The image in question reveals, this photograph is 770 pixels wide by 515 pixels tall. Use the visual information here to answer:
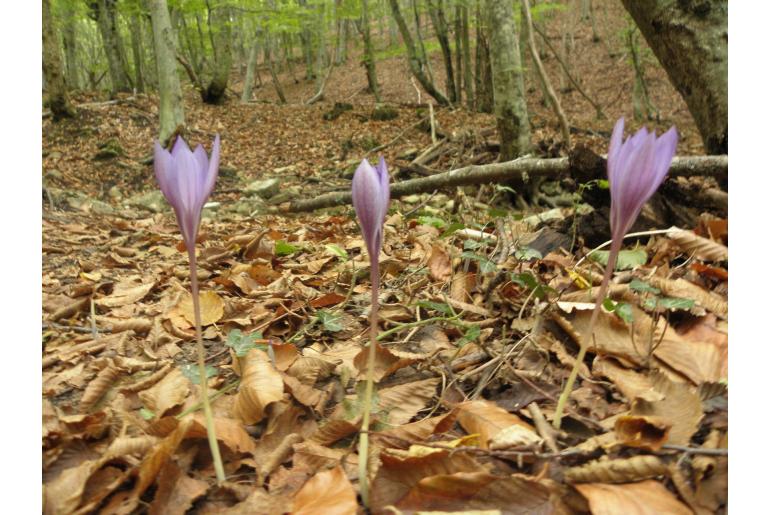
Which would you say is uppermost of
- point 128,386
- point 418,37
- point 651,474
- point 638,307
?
point 418,37

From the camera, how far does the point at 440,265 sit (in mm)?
2426

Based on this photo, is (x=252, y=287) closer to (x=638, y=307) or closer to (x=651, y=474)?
(x=638, y=307)

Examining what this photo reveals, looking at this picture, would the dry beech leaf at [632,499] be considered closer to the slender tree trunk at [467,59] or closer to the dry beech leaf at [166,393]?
the dry beech leaf at [166,393]

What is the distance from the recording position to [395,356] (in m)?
1.60

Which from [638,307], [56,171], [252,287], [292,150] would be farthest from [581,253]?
[292,150]

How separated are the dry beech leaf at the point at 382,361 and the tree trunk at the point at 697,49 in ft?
8.37

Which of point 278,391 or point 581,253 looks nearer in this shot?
point 278,391

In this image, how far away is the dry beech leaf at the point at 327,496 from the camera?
99cm

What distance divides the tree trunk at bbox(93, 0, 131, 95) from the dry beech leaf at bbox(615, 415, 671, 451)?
17.5 meters

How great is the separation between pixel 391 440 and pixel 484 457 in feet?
0.74

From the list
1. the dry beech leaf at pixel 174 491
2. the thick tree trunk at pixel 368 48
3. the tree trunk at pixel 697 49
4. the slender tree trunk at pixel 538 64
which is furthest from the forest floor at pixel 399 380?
the thick tree trunk at pixel 368 48

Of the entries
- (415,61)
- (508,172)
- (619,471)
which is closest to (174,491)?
(619,471)

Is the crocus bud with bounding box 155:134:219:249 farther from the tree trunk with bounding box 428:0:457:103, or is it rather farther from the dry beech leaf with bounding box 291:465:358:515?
the tree trunk with bounding box 428:0:457:103

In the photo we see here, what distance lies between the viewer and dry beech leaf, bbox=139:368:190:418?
1.44 m
